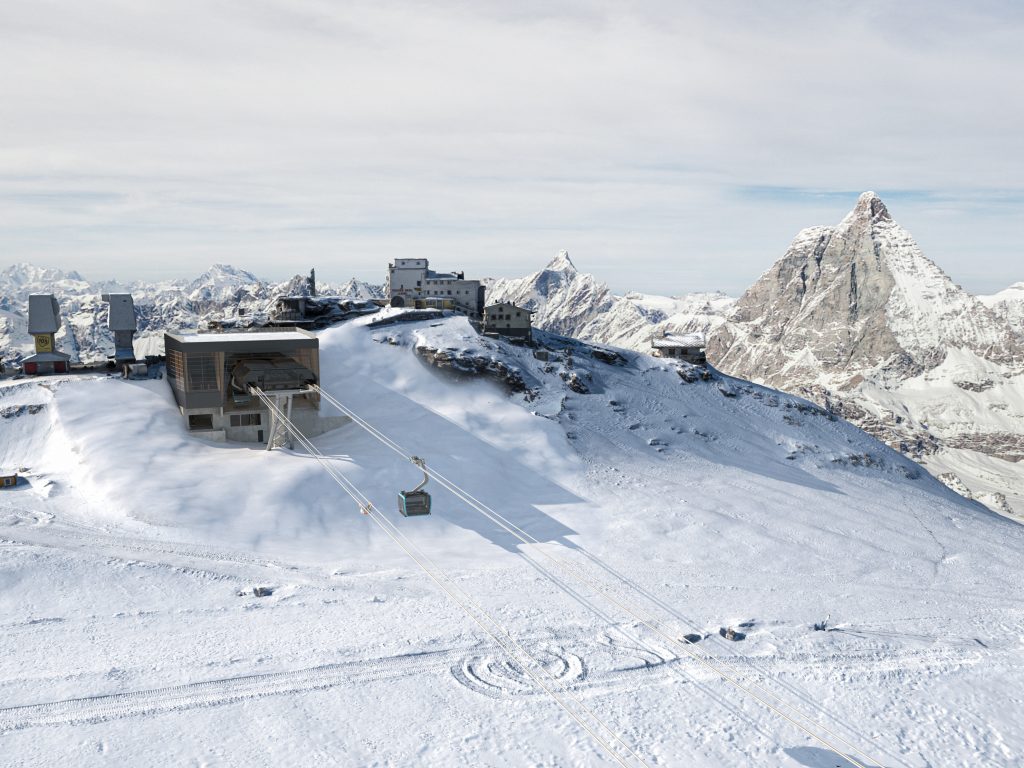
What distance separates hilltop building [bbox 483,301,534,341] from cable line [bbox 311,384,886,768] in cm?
3893

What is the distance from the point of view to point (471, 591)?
116 feet

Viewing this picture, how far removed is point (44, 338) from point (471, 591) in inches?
2168

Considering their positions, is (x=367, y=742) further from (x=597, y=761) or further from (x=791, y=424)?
(x=791, y=424)

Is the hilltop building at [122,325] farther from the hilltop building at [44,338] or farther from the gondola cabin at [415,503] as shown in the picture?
the gondola cabin at [415,503]

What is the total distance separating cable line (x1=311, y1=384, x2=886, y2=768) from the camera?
25.4 m

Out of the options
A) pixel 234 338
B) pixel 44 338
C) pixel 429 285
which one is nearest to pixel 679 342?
pixel 429 285

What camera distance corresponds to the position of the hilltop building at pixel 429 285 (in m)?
115

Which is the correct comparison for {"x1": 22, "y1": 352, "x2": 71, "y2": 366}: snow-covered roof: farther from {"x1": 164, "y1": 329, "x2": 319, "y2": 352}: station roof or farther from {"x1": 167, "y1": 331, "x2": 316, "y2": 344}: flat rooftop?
{"x1": 167, "y1": 331, "x2": 316, "y2": 344}: flat rooftop

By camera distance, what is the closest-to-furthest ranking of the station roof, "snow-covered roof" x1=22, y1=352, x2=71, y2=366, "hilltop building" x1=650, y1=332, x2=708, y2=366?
the station roof, "snow-covered roof" x1=22, y1=352, x2=71, y2=366, "hilltop building" x1=650, y1=332, x2=708, y2=366

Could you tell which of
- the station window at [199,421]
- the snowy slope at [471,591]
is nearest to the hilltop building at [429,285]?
the snowy slope at [471,591]

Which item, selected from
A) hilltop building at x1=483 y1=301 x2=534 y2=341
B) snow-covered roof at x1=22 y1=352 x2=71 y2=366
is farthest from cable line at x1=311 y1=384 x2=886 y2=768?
hilltop building at x1=483 y1=301 x2=534 y2=341

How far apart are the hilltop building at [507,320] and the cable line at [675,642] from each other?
38.9 metres

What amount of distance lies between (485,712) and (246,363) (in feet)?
126

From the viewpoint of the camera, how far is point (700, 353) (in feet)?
334
